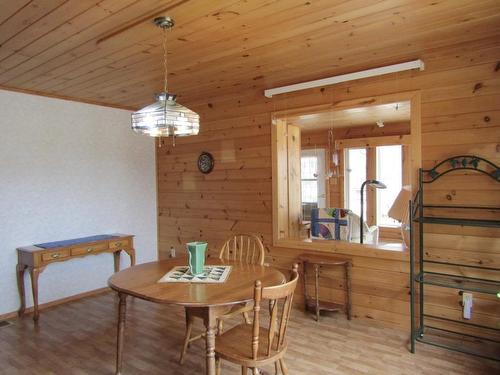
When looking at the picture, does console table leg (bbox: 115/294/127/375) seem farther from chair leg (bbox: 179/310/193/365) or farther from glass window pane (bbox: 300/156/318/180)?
glass window pane (bbox: 300/156/318/180)

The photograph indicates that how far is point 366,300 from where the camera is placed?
3332mm

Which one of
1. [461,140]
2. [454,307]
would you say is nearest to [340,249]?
[454,307]

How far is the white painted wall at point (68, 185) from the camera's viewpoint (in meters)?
3.69

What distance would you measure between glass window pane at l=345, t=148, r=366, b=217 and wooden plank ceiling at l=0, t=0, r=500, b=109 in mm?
2984

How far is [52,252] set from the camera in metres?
3.58

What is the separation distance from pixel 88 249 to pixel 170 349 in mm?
1585

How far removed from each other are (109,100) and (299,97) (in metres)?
2.28

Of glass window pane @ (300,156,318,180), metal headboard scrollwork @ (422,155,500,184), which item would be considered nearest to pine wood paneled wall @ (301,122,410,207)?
glass window pane @ (300,156,318,180)

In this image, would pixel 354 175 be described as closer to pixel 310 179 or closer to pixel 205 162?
pixel 310 179

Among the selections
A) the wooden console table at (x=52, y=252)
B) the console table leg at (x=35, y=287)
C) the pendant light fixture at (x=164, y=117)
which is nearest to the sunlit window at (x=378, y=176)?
the wooden console table at (x=52, y=252)

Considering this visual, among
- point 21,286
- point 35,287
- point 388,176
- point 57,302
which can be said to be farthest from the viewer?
point 388,176

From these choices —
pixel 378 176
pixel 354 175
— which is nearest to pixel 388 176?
pixel 378 176

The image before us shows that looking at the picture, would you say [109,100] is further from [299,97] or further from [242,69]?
[299,97]

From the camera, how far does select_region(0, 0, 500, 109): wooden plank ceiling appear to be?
2.08 m
